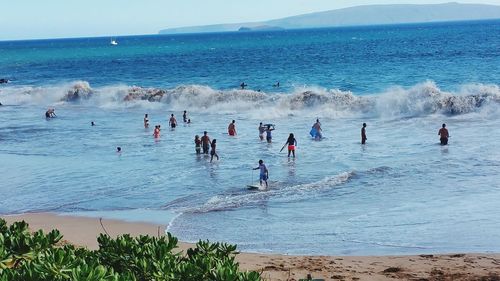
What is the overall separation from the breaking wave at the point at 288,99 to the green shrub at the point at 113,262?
32.3 m

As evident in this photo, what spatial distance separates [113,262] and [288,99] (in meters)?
38.0

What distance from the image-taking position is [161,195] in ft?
66.4

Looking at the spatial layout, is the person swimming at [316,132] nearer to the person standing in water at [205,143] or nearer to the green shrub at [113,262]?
the person standing in water at [205,143]

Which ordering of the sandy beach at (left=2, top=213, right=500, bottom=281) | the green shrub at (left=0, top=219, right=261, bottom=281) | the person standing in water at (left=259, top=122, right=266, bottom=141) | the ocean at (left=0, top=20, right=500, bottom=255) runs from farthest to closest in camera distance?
the person standing in water at (left=259, top=122, right=266, bottom=141) → the ocean at (left=0, top=20, right=500, bottom=255) → the sandy beach at (left=2, top=213, right=500, bottom=281) → the green shrub at (left=0, top=219, right=261, bottom=281)

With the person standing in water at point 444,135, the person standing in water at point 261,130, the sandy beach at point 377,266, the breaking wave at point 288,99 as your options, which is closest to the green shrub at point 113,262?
the sandy beach at point 377,266

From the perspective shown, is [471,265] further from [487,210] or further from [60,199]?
[60,199]

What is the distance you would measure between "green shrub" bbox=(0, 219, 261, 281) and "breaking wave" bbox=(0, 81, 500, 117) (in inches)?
1270

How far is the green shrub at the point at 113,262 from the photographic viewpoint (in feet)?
19.9

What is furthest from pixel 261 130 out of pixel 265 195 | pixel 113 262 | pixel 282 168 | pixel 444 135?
pixel 113 262

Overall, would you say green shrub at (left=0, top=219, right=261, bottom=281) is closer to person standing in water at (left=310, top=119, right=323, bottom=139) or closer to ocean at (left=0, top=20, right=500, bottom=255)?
ocean at (left=0, top=20, right=500, bottom=255)

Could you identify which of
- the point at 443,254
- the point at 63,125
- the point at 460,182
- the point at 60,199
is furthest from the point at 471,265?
the point at 63,125

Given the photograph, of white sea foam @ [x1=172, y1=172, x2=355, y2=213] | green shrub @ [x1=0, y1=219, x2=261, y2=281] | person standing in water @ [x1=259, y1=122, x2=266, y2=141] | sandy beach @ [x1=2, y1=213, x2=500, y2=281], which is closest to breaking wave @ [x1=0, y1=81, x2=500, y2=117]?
person standing in water @ [x1=259, y1=122, x2=266, y2=141]

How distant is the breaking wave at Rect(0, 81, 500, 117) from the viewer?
127 feet

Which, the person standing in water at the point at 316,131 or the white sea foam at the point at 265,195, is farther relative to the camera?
the person standing in water at the point at 316,131
